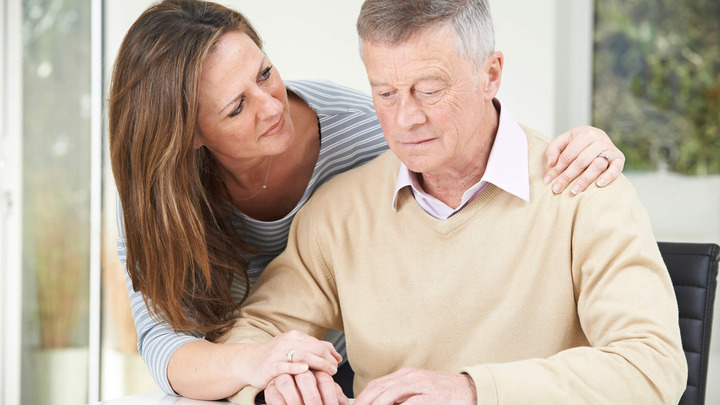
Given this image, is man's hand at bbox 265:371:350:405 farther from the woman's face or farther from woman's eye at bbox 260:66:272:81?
woman's eye at bbox 260:66:272:81

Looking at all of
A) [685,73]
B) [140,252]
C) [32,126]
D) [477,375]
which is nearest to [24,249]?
[32,126]

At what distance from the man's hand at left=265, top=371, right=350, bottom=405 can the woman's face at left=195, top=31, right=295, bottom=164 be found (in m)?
0.53

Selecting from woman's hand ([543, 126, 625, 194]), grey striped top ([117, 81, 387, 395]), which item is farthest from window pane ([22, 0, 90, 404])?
woman's hand ([543, 126, 625, 194])

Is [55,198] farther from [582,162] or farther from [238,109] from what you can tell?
[582,162]

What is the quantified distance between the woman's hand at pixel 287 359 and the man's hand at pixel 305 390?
0.04 ft

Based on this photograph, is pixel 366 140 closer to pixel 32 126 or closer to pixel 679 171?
pixel 32 126

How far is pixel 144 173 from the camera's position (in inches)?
61.1

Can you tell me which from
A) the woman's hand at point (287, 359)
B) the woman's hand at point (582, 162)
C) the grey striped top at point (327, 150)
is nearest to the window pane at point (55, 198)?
the grey striped top at point (327, 150)

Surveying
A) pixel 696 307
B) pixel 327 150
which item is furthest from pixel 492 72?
pixel 696 307

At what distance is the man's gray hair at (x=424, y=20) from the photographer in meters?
1.28

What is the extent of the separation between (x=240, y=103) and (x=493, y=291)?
0.62 metres

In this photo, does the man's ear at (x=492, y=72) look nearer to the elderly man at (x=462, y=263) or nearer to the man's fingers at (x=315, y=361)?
the elderly man at (x=462, y=263)

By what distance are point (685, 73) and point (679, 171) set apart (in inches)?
21.2

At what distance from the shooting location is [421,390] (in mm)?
1077
